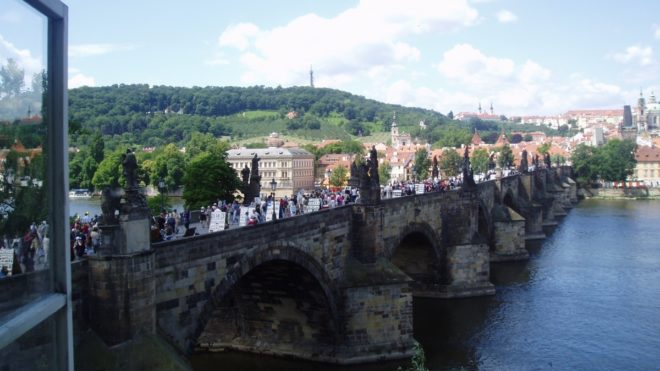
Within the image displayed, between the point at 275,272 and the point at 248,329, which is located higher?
the point at 275,272

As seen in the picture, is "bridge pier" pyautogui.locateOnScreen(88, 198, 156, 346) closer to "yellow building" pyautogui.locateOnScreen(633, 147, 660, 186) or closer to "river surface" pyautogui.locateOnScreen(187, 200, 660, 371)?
"river surface" pyautogui.locateOnScreen(187, 200, 660, 371)

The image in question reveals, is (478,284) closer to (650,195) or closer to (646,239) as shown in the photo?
(646,239)

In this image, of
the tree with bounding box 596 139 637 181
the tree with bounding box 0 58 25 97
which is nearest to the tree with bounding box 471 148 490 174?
the tree with bounding box 596 139 637 181

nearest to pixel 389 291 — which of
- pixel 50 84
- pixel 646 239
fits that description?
pixel 50 84

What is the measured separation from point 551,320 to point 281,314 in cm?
1490

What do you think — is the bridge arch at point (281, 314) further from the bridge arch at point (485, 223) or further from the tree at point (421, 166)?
the tree at point (421, 166)

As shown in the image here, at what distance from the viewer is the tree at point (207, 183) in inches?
2298

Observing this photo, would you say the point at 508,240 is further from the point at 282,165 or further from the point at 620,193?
the point at 620,193

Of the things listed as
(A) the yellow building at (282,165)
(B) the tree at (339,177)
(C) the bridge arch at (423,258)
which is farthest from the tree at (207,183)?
(A) the yellow building at (282,165)

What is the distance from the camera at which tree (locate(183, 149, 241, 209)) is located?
58375mm

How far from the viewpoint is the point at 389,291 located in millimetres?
28078

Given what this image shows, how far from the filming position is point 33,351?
12.2 ft

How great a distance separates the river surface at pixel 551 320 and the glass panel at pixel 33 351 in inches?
925

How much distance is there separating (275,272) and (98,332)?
11.6 m
